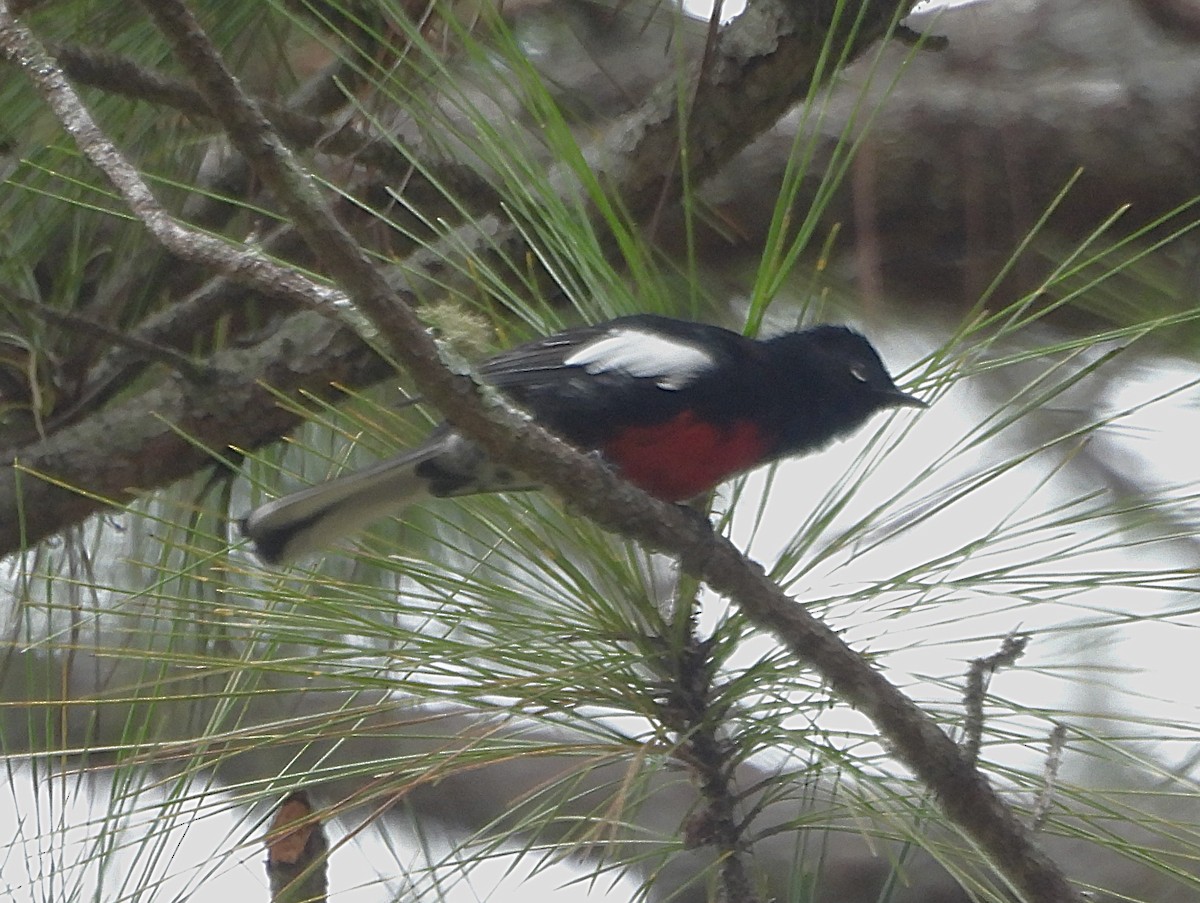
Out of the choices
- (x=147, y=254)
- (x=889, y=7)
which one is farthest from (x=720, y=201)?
(x=147, y=254)

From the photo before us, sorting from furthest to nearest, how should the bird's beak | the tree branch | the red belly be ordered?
the bird's beak
the red belly
the tree branch

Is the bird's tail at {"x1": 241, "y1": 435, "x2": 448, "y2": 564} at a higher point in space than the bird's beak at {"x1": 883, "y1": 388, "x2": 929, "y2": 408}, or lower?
lower

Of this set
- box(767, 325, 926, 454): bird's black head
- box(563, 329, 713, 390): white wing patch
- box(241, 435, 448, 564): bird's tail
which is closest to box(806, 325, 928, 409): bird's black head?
box(767, 325, 926, 454): bird's black head

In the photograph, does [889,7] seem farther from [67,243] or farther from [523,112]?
[67,243]

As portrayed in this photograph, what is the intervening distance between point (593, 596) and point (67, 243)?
→ 98 cm

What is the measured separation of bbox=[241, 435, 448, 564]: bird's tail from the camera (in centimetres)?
124

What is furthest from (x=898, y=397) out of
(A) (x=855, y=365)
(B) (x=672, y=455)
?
(B) (x=672, y=455)

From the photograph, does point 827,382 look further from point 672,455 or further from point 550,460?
point 550,460

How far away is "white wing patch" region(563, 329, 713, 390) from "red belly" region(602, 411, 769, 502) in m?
0.04

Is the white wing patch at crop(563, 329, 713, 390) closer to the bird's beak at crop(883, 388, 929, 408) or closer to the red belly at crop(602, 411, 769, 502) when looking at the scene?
the red belly at crop(602, 411, 769, 502)

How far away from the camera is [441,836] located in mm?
2119

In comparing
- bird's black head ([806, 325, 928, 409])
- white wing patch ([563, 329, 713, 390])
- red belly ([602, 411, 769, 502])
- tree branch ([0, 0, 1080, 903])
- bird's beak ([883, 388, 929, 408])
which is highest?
bird's black head ([806, 325, 928, 409])

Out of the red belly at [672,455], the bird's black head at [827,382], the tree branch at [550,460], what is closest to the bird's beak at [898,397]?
the bird's black head at [827,382]

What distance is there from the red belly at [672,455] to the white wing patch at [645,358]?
0.14 ft
